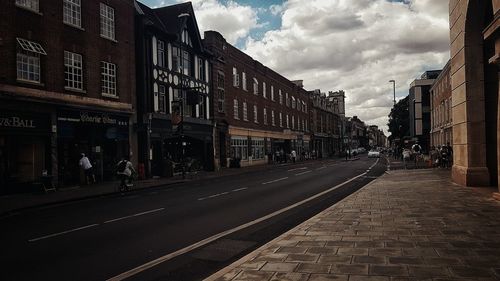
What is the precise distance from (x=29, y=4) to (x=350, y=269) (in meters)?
19.9

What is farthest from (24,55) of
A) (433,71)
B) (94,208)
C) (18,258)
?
(433,71)

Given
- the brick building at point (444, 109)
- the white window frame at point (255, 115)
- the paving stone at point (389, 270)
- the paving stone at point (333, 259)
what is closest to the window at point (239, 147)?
the white window frame at point (255, 115)

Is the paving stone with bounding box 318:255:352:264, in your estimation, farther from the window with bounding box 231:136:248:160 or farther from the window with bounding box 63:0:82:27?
the window with bounding box 231:136:248:160

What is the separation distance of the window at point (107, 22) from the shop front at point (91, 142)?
190 inches

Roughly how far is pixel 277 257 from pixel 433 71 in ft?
271

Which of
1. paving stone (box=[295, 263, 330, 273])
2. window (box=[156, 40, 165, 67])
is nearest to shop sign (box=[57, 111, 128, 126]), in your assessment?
window (box=[156, 40, 165, 67])

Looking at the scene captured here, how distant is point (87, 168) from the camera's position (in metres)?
21.4

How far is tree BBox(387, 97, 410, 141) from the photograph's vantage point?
92062 mm

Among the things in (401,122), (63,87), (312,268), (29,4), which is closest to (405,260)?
(312,268)

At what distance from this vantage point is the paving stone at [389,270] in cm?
525

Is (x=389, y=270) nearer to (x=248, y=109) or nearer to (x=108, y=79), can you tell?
(x=108, y=79)

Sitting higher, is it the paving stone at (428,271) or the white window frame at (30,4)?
the white window frame at (30,4)

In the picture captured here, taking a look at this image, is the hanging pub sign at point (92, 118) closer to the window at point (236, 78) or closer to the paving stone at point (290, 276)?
the paving stone at point (290, 276)

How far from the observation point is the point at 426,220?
895 centimetres
